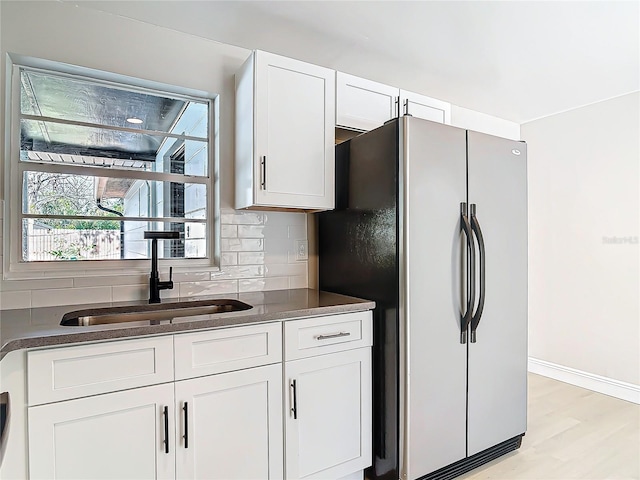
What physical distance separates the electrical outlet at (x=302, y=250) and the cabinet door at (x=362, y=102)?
80 cm

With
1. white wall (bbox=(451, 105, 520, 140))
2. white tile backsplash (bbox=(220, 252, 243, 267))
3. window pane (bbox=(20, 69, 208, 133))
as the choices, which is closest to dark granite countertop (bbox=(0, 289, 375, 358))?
white tile backsplash (bbox=(220, 252, 243, 267))

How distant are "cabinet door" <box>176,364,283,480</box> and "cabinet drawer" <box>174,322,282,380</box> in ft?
0.12

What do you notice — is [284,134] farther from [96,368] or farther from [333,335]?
[96,368]

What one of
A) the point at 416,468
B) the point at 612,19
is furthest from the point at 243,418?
the point at 612,19

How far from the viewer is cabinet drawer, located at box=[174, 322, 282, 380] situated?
1591 millimetres

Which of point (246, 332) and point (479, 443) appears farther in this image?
point (479, 443)

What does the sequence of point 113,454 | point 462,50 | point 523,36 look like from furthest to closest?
point 462,50 < point 523,36 < point 113,454

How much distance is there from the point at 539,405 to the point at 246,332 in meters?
2.62

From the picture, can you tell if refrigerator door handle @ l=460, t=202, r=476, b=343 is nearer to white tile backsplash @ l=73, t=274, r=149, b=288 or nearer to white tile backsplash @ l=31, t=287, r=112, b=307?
white tile backsplash @ l=73, t=274, r=149, b=288

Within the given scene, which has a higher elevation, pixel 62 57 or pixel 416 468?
pixel 62 57

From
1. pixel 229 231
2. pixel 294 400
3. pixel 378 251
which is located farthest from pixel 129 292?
pixel 378 251

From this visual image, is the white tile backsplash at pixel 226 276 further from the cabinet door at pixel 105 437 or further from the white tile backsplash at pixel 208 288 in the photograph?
the cabinet door at pixel 105 437

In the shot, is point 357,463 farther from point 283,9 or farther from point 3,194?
point 283,9

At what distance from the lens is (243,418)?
171 cm
